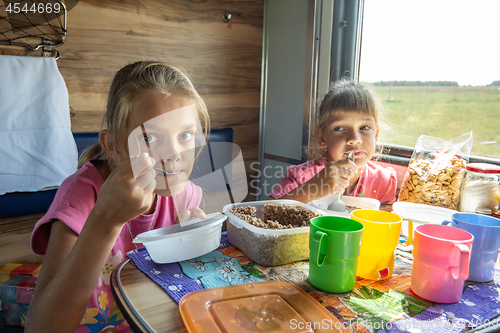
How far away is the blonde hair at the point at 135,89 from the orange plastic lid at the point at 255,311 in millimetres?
504

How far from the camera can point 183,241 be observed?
0.72 metres

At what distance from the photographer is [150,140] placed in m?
0.84

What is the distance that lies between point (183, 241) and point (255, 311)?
0.24 meters

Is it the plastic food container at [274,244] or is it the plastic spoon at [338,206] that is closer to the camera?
the plastic food container at [274,244]

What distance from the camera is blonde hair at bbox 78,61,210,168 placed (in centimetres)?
90

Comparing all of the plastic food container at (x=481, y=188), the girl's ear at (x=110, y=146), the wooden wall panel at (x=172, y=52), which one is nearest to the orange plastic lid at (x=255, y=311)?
the girl's ear at (x=110, y=146)

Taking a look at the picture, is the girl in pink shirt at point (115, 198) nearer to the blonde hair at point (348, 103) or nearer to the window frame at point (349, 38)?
the blonde hair at point (348, 103)

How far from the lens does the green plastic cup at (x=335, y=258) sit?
0.60m

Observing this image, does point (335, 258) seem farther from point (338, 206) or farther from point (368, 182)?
point (368, 182)

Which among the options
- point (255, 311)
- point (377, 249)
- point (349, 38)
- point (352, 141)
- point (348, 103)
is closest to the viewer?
point (255, 311)

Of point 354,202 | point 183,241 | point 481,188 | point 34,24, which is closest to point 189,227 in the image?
point 183,241

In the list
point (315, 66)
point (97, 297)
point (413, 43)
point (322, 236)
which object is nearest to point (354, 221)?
point (322, 236)

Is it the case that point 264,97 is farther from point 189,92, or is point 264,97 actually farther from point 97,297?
point 97,297

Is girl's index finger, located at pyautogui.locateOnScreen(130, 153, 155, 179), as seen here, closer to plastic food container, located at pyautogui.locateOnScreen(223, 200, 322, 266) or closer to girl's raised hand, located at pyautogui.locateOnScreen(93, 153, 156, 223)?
girl's raised hand, located at pyautogui.locateOnScreen(93, 153, 156, 223)
